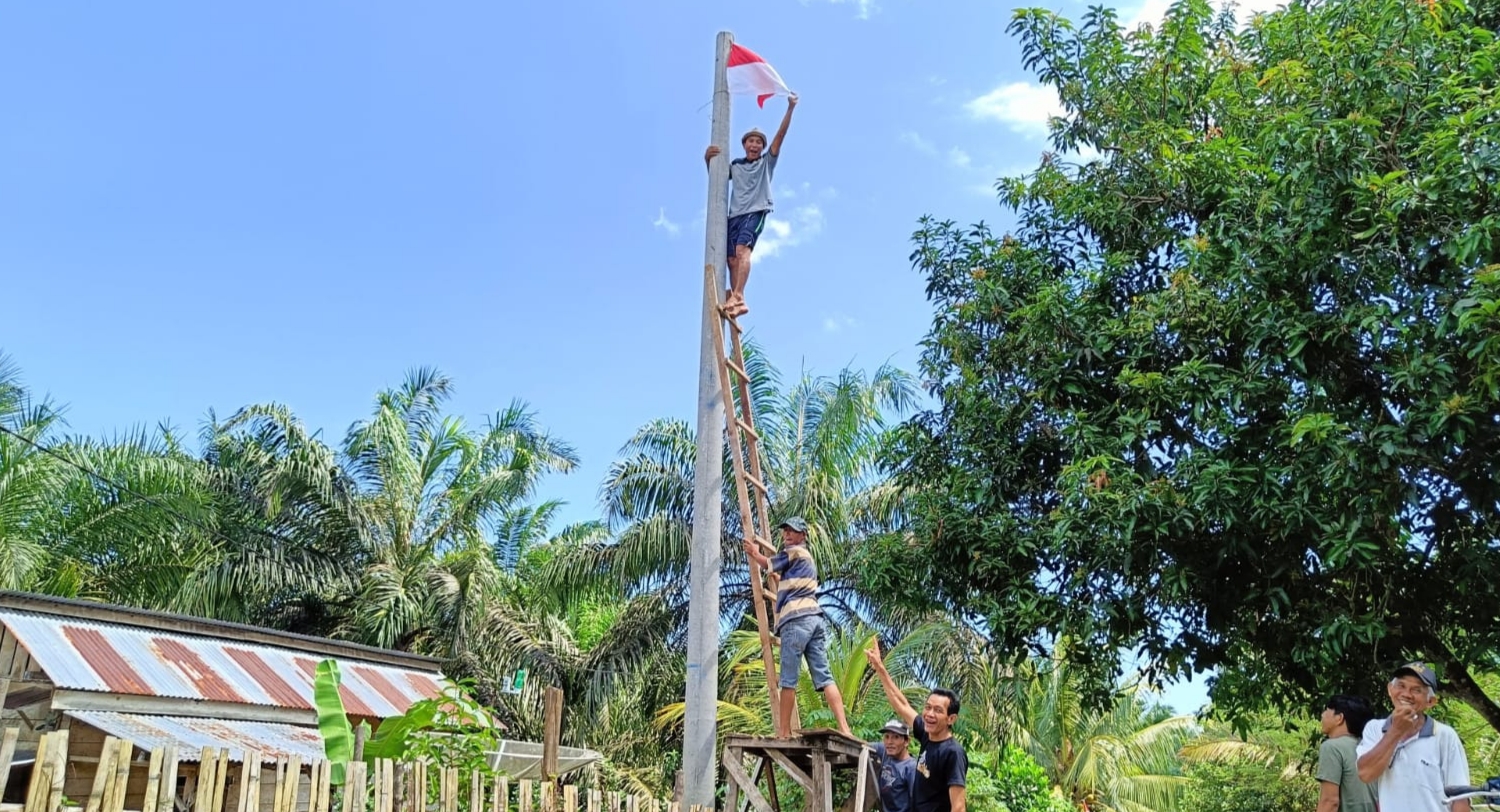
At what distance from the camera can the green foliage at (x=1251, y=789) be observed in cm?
1991

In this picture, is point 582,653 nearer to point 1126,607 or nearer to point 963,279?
point 963,279

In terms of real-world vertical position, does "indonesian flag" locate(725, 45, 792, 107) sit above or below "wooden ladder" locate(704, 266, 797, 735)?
above

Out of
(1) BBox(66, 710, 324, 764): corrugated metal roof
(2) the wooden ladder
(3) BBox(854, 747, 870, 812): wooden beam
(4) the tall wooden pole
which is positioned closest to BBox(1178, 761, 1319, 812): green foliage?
(3) BBox(854, 747, 870, 812): wooden beam

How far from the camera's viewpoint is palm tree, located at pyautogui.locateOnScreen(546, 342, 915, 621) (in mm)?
17766

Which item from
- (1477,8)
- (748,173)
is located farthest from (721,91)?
(1477,8)

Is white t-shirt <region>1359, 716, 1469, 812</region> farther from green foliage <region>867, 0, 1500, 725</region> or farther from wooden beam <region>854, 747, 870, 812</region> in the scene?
wooden beam <region>854, 747, 870, 812</region>

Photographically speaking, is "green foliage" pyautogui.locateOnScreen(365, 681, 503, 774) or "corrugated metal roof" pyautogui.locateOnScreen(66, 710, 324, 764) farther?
"corrugated metal roof" pyautogui.locateOnScreen(66, 710, 324, 764)

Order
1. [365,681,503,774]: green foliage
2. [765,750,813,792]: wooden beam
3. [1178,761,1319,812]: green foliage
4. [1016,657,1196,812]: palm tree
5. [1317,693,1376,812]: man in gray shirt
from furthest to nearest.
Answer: [1016,657,1196,812]: palm tree → [1178,761,1319,812]: green foliage → [765,750,813,792]: wooden beam → [365,681,503,774]: green foliage → [1317,693,1376,812]: man in gray shirt

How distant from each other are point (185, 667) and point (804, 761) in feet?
19.7

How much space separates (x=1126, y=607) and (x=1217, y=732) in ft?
68.8

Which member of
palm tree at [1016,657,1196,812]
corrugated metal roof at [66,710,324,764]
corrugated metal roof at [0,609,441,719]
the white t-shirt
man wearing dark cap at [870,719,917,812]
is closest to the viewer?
the white t-shirt

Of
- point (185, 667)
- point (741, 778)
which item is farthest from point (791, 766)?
point (185, 667)

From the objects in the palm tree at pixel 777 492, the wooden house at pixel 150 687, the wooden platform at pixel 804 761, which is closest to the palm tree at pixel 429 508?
the palm tree at pixel 777 492

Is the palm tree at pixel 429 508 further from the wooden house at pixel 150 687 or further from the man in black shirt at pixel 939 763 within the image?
the man in black shirt at pixel 939 763
